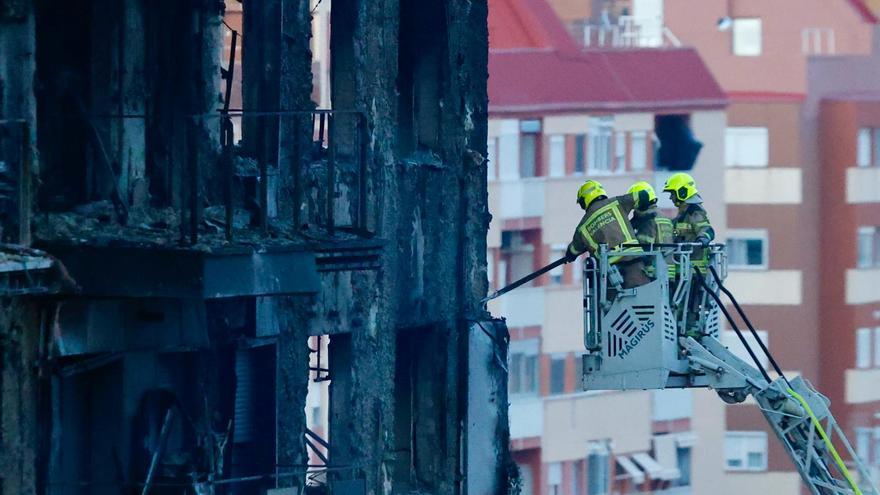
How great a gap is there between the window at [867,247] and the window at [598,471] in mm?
12494

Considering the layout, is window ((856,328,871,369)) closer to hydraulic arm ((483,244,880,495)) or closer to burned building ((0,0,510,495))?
burned building ((0,0,510,495))

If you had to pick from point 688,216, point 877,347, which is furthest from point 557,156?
point 688,216

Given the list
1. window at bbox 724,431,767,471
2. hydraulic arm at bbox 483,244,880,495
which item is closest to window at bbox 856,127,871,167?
window at bbox 724,431,767,471

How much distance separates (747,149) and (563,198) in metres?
13.0

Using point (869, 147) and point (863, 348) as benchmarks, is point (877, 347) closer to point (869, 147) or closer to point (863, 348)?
point (863, 348)

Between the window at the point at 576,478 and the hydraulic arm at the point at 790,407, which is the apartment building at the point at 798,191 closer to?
the window at the point at 576,478

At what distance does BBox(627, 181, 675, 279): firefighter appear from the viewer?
2322 centimetres

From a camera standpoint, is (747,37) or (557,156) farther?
(747,37)

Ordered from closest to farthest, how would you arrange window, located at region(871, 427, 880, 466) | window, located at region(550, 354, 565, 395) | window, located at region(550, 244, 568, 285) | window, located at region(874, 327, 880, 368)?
window, located at region(550, 244, 568, 285) < window, located at region(550, 354, 565, 395) < window, located at region(871, 427, 880, 466) < window, located at region(874, 327, 880, 368)

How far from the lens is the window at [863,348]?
245ft

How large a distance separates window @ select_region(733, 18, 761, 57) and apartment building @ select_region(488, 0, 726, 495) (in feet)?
21.1

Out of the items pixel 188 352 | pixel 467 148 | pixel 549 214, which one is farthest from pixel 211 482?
pixel 549 214

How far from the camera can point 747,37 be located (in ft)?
Answer: 246

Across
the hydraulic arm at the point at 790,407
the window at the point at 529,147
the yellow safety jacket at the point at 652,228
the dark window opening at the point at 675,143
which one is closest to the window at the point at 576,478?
the window at the point at 529,147
